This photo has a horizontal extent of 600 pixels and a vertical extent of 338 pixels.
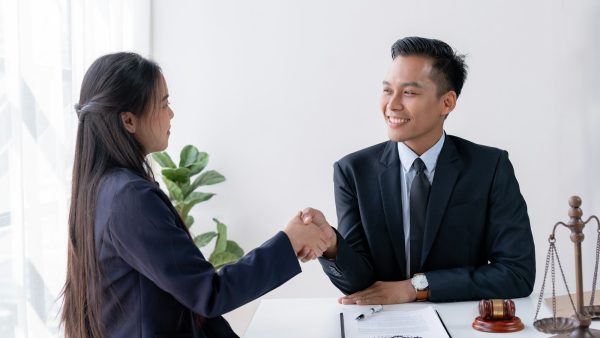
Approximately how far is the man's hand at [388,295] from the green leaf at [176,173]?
173 cm

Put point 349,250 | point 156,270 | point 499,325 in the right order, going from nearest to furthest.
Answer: point 156,270
point 499,325
point 349,250

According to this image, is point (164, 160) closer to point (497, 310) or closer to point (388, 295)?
point (388, 295)

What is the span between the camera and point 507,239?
2.10 meters

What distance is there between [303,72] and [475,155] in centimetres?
173

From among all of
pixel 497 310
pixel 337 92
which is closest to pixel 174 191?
pixel 337 92

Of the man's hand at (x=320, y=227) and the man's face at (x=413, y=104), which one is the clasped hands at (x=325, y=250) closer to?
the man's hand at (x=320, y=227)

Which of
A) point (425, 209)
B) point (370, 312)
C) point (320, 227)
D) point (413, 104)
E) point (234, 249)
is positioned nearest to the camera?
point (370, 312)

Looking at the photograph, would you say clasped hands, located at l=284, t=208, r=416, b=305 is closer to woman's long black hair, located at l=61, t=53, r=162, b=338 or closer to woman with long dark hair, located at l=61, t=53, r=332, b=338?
woman with long dark hair, located at l=61, t=53, r=332, b=338

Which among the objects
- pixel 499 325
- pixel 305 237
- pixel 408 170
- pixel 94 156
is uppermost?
pixel 94 156

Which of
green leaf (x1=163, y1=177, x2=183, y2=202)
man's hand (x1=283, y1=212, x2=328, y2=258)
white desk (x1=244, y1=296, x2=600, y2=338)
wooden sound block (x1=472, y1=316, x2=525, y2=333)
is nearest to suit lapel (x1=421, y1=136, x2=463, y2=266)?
white desk (x1=244, y1=296, x2=600, y2=338)

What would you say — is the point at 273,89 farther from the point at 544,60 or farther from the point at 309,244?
the point at 309,244

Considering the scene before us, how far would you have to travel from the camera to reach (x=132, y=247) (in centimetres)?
153

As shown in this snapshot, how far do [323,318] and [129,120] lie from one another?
71cm

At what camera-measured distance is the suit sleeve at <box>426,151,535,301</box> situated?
6.36 ft
